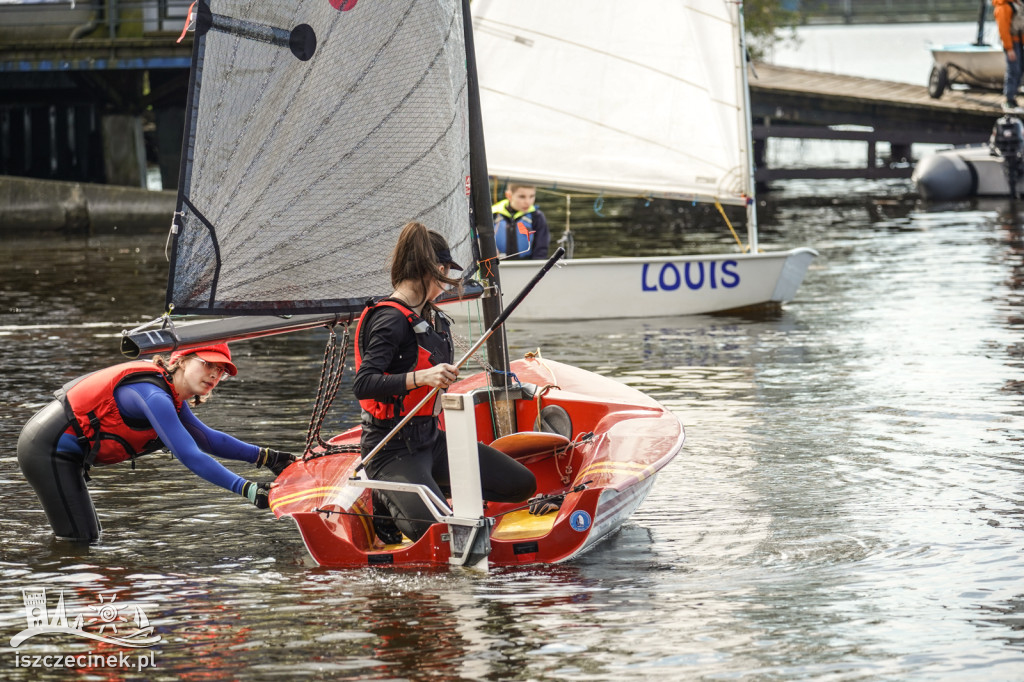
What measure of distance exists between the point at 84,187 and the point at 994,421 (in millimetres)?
18407

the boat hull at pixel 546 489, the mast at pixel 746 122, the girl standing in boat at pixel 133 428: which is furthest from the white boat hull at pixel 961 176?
the girl standing in boat at pixel 133 428

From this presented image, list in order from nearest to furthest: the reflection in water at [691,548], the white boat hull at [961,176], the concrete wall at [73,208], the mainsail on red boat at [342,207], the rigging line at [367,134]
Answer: the reflection in water at [691,548] → the mainsail on red boat at [342,207] → the rigging line at [367,134] → the concrete wall at [73,208] → the white boat hull at [961,176]

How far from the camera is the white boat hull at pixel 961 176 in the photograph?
2536cm

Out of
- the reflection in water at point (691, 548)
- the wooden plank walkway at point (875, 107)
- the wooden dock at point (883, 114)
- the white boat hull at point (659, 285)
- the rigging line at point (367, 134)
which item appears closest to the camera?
the reflection in water at point (691, 548)

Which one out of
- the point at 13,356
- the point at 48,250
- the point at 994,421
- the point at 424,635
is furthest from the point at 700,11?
the point at 48,250

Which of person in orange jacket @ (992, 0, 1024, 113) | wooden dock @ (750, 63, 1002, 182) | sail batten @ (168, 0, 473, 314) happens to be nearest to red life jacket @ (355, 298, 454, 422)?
sail batten @ (168, 0, 473, 314)

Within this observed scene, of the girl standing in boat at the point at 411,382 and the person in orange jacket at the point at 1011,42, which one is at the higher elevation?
the person in orange jacket at the point at 1011,42

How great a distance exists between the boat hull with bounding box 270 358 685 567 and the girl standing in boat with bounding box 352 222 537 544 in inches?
5.6

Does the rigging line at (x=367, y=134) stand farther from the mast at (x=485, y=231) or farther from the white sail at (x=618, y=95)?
the white sail at (x=618, y=95)

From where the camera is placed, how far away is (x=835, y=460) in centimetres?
850

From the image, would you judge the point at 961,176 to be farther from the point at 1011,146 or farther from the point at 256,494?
the point at 256,494

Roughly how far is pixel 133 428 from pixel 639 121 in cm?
880

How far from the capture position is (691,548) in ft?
22.3

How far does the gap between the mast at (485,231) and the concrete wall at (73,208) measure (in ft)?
56.4
